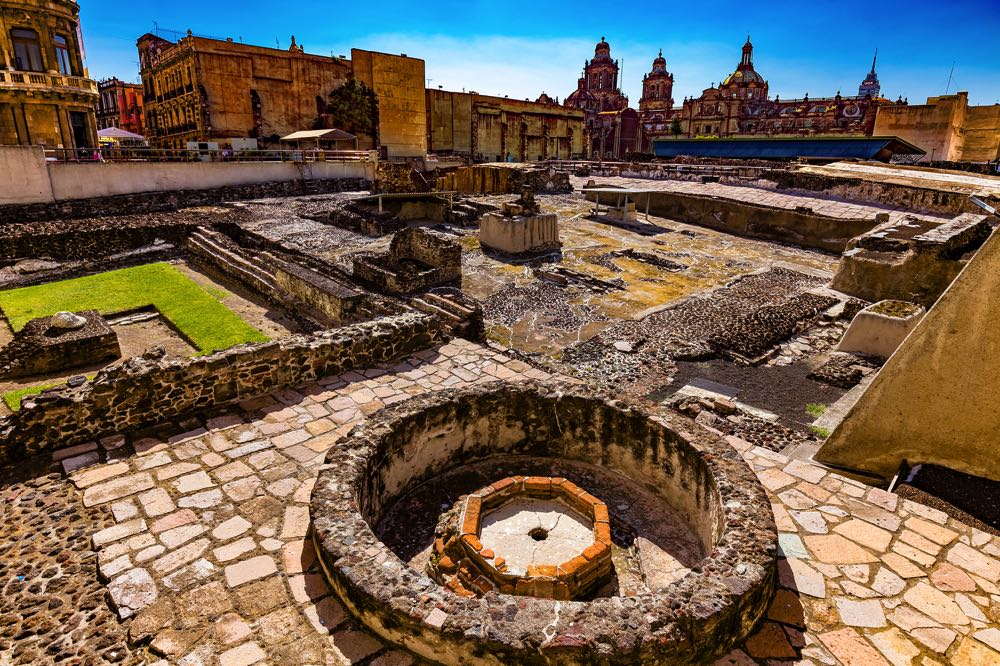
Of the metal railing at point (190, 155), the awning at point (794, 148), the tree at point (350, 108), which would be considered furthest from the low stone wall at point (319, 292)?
the awning at point (794, 148)

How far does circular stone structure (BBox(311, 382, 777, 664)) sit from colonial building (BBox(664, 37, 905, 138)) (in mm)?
45710

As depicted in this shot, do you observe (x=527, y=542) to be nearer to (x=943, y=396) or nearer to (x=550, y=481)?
(x=550, y=481)

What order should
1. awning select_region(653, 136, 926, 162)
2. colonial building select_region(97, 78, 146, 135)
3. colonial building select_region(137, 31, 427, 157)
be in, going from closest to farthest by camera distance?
awning select_region(653, 136, 926, 162) → colonial building select_region(137, 31, 427, 157) → colonial building select_region(97, 78, 146, 135)

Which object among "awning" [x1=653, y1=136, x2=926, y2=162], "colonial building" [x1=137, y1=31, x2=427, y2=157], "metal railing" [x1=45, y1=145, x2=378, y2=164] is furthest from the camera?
"colonial building" [x1=137, y1=31, x2=427, y2=157]

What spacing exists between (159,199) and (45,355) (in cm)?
1313

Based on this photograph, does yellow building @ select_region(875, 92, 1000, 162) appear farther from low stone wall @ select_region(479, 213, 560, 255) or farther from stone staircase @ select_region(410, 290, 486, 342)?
stone staircase @ select_region(410, 290, 486, 342)

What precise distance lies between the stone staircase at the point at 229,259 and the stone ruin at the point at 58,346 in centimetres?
425

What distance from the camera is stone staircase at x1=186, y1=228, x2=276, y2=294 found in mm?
15008

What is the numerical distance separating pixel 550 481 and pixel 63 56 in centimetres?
3149

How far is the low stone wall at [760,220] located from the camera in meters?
18.8

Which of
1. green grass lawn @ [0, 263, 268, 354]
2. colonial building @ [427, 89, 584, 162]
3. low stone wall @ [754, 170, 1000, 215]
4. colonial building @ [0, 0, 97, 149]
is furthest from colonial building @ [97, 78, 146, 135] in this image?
low stone wall @ [754, 170, 1000, 215]

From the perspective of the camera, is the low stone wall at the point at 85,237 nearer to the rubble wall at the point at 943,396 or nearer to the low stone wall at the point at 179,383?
the low stone wall at the point at 179,383

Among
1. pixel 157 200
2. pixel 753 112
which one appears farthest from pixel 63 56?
pixel 753 112

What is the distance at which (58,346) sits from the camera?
1014 centimetres
